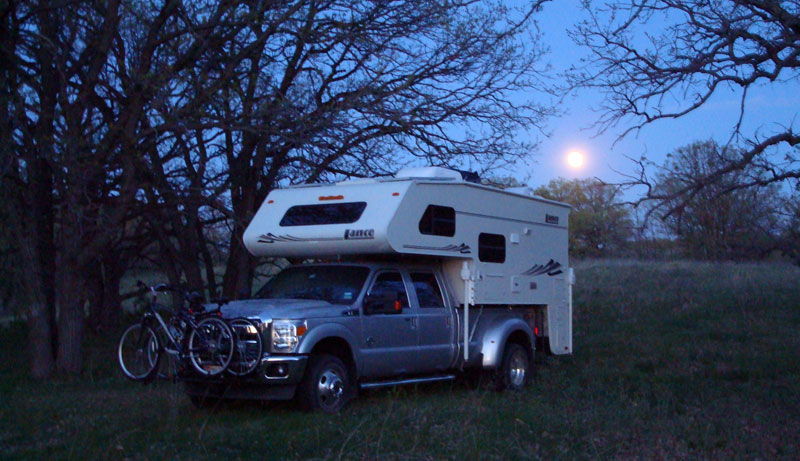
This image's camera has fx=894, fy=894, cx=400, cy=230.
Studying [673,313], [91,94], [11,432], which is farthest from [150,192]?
[673,313]

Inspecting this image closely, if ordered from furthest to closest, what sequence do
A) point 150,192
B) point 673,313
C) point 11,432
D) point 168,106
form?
point 673,313, point 150,192, point 168,106, point 11,432

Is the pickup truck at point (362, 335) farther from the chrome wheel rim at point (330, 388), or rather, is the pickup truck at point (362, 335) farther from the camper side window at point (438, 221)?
the camper side window at point (438, 221)

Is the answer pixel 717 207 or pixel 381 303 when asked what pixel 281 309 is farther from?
pixel 717 207

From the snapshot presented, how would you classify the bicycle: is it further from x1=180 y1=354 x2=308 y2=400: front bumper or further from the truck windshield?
the truck windshield

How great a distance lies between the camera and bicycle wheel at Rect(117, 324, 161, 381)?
9492mm

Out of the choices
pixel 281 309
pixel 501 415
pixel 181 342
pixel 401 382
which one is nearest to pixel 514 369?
pixel 401 382

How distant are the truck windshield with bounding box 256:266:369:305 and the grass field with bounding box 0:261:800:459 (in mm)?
1302

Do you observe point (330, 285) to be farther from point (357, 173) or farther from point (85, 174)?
point (357, 173)

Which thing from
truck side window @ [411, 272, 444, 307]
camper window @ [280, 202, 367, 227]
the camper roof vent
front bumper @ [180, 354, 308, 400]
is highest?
the camper roof vent

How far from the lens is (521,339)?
1243cm

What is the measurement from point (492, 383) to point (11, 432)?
19.2ft

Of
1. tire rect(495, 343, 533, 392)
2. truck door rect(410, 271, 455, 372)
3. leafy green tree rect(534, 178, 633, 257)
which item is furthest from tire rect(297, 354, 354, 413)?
leafy green tree rect(534, 178, 633, 257)

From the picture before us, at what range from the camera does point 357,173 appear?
51.5 feet

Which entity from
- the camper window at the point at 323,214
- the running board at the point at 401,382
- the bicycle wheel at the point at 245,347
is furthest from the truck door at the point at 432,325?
the bicycle wheel at the point at 245,347
